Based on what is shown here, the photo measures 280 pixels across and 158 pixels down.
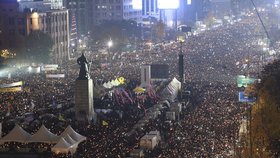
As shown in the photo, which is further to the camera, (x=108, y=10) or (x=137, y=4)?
(x=137, y=4)

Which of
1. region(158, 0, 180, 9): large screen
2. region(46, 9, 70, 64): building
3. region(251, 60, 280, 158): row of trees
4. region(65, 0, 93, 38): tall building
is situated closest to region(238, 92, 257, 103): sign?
region(251, 60, 280, 158): row of trees

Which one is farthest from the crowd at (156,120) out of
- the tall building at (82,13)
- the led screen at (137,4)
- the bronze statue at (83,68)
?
the led screen at (137,4)

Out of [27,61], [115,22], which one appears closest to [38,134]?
[27,61]

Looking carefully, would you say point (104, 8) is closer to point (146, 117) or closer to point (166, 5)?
point (166, 5)

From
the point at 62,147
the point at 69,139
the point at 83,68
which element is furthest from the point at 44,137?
the point at 83,68

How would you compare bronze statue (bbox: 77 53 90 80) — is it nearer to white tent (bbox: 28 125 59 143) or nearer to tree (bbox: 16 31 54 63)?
white tent (bbox: 28 125 59 143)

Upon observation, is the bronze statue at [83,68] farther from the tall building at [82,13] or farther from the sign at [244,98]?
the tall building at [82,13]

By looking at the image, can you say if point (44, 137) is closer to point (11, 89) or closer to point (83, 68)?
point (83, 68)
